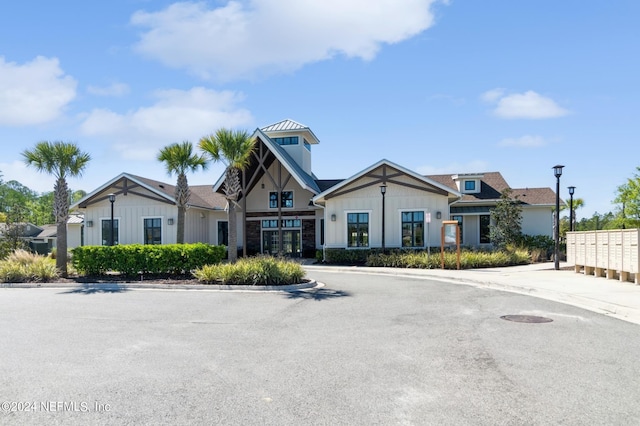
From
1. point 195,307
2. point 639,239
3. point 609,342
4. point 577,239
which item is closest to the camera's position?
point 609,342

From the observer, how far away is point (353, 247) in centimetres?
2377

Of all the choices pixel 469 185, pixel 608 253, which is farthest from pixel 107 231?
pixel 608 253

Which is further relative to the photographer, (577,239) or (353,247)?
(353,247)

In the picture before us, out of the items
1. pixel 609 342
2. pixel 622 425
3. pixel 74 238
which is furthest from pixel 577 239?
pixel 74 238

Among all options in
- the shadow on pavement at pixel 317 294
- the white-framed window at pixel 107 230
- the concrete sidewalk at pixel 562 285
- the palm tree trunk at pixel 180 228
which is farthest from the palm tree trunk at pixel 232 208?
the white-framed window at pixel 107 230

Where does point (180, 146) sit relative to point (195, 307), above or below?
above

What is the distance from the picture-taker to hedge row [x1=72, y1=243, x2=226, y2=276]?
16266mm

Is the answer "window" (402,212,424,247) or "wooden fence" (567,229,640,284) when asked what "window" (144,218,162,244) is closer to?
"window" (402,212,424,247)

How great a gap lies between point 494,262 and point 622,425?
56.1ft

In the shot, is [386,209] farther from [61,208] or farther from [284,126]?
[61,208]

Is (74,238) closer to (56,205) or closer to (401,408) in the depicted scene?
(56,205)

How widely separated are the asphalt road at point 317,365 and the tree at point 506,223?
15.0 m

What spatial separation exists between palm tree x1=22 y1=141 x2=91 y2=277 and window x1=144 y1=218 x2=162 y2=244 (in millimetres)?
8928

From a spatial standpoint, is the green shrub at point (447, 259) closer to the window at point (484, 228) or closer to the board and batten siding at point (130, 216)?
the window at point (484, 228)
